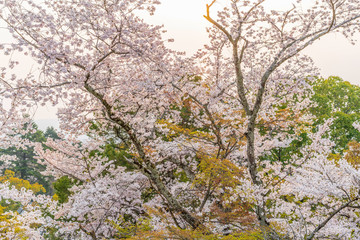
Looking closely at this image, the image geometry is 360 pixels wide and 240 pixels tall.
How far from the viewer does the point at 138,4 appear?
512 centimetres

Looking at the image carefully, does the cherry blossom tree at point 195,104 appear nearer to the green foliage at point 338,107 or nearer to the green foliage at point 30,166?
the green foliage at point 338,107

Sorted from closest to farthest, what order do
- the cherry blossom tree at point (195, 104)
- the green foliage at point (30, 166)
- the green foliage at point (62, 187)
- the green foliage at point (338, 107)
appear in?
the cherry blossom tree at point (195, 104) < the green foliage at point (62, 187) < the green foliage at point (338, 107) < the green foliage at point (30, 166)

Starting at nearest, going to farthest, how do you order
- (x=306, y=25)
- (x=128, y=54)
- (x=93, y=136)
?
1. (x=128, y=54)
2. (x=306, y=25)
3. (x=93, y=136)

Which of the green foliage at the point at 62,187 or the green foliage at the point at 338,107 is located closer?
the green foliage at the point at 62,187

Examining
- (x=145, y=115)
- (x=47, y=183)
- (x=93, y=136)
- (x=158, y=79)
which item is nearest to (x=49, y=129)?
(x=47, y=183)

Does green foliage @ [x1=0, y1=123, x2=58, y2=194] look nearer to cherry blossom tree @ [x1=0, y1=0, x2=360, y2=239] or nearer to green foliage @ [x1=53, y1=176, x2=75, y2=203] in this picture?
green foliage @ [x1=53, y1=176, x2=75, y2=203]

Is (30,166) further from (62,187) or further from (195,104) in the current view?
(195,104)

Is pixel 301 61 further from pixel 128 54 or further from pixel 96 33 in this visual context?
pixel 96 33

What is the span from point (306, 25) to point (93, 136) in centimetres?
989

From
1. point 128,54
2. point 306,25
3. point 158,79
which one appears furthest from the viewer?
point 158,79

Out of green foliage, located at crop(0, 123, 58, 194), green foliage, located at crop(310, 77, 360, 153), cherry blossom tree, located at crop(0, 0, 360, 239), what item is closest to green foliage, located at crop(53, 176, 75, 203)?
cherry blossom tree, located at crop(0, 0, 360, 239)

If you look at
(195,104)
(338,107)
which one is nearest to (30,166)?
(195,104)

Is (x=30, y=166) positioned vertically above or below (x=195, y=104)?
above

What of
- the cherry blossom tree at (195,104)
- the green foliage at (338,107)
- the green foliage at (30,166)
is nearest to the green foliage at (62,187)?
the cherry blossom tree at (195,104)
